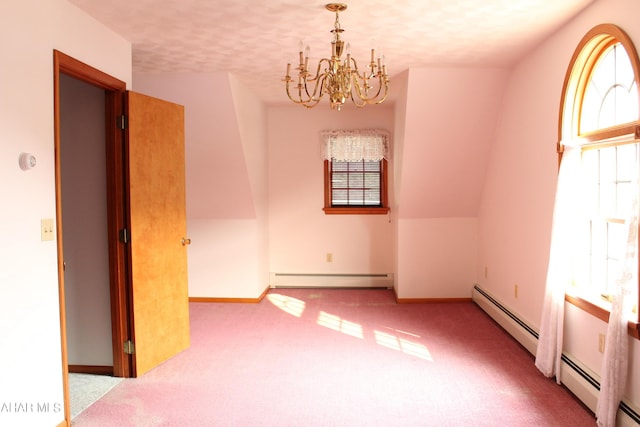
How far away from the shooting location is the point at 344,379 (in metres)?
3.40

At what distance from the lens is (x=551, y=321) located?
3.29 meters

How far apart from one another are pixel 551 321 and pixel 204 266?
3.79 metres

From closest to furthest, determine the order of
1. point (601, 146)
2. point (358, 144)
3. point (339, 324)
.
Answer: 1. point (601, 146)
2. point (339, 324)
3. point (358, 144)

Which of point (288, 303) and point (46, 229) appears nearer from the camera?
point (46, 229)

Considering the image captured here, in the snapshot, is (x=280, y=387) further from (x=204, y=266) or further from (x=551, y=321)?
(x=204, y=266)

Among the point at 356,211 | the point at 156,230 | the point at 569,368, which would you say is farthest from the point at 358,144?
the point at 569,368

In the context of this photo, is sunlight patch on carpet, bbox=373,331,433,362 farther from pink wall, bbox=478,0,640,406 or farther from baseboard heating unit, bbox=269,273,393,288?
baseboard heating unit, bbox=269,273,393,288

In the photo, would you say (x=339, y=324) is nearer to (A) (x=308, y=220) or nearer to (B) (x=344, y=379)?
(B) (x=344, y=379)

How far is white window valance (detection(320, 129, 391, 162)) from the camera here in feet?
20.3

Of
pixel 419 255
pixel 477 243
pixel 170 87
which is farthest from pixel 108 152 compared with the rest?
pixel 477 243

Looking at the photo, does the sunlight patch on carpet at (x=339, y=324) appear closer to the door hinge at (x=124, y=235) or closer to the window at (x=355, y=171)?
the window at (x=355, y=171)

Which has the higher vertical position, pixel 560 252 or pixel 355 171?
pixel 355 171

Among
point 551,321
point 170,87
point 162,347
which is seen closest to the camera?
point 551,321

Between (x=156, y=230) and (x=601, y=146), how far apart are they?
9.87ft
